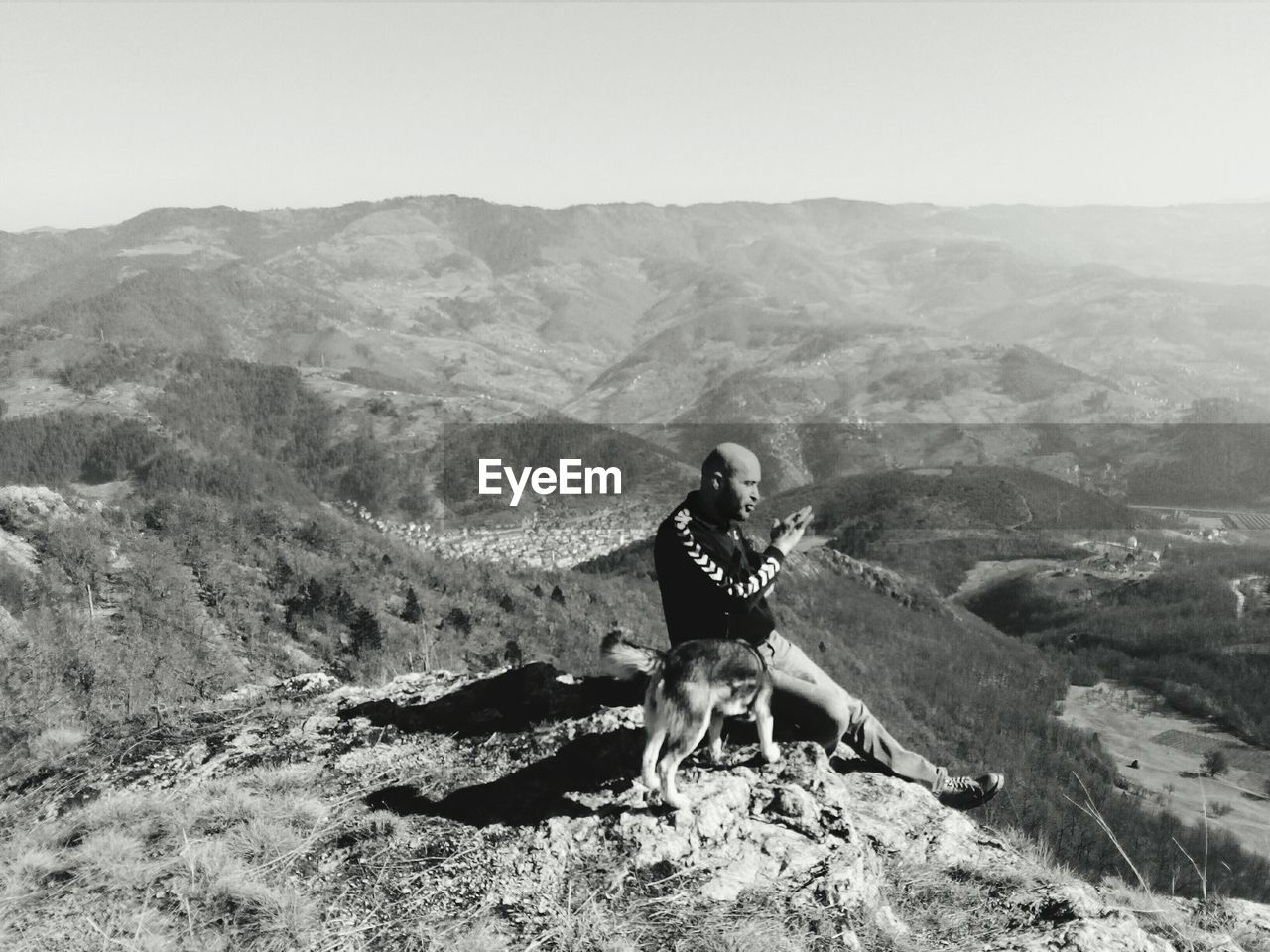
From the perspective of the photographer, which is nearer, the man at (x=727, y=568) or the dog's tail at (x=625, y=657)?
the dog's tail at (x=625, y=657)

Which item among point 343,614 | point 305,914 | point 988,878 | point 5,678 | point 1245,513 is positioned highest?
point 305,914

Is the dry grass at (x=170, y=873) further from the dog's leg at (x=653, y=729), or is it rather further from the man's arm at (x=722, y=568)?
the man's arm at (x=722, y=568)

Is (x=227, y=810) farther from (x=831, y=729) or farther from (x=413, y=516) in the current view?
(x=413, y=516)

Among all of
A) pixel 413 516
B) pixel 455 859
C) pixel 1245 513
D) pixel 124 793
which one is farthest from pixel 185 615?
pixel 1245 513

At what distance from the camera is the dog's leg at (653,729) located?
5785mm

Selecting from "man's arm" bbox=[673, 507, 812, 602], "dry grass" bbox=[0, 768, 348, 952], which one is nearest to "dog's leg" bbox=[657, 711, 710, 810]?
"man's arm" bbox=[673, 507, 812, 602]

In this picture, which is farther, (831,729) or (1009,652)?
(1009,652)

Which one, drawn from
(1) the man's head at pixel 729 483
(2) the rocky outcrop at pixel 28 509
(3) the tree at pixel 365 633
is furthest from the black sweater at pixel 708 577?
(2) the rocky outcrop at pixel 28 509

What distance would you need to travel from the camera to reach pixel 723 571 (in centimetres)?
596

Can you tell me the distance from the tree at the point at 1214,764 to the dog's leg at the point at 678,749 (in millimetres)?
69393

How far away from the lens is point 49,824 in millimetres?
6023

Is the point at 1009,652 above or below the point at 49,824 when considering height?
below

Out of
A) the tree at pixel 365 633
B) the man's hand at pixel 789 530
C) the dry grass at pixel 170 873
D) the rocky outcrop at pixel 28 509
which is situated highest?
the man's hand at pixel 789 530

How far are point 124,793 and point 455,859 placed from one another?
3249mm
